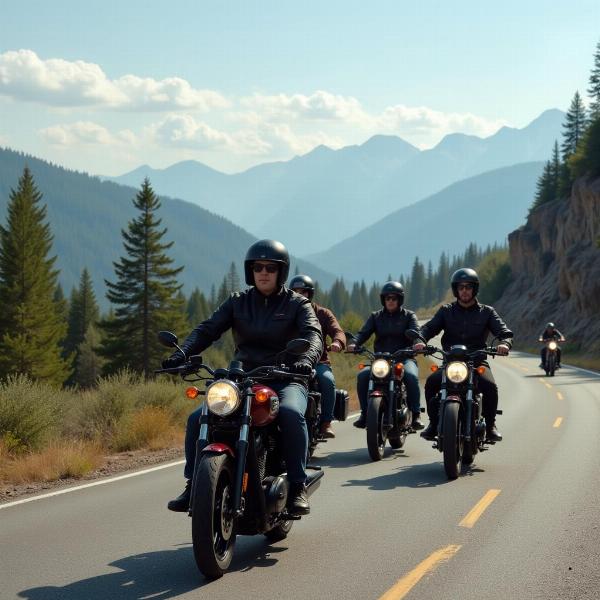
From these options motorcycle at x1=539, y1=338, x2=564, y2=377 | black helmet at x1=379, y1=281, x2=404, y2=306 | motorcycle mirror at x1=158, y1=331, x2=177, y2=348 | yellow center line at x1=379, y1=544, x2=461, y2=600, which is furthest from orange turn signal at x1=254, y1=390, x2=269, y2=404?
motorcycle at x1=539, y1=338, x2=564, y2=377

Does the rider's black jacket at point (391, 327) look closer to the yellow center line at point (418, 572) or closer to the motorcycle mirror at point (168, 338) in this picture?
the yellow center line at point (418, 572)

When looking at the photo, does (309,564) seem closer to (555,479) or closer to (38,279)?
(555,479)

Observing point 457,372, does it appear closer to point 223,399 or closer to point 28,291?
point 223,399

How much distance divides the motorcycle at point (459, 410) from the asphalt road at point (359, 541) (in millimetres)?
296

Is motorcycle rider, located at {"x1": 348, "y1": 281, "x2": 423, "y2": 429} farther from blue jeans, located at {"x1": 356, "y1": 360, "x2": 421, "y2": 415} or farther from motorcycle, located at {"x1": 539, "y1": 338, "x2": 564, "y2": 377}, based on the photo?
motorcycle, located at {"x1": 539, "y1": 338, "x2": 564, "y2": 377}

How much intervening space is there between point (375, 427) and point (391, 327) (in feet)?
6.09

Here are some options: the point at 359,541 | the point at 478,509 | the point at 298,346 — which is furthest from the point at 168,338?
the point at 478,509

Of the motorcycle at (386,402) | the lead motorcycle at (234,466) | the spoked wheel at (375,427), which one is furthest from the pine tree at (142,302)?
the lead motorcycle at (234,466)

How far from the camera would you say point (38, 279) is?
208 ft

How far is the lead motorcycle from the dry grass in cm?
429

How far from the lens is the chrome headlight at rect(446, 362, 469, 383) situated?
10102mm

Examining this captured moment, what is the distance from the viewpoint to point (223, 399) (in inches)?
230

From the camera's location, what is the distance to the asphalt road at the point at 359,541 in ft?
18.4

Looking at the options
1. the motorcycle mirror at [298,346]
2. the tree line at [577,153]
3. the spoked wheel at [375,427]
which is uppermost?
the tree line at [577,153]
